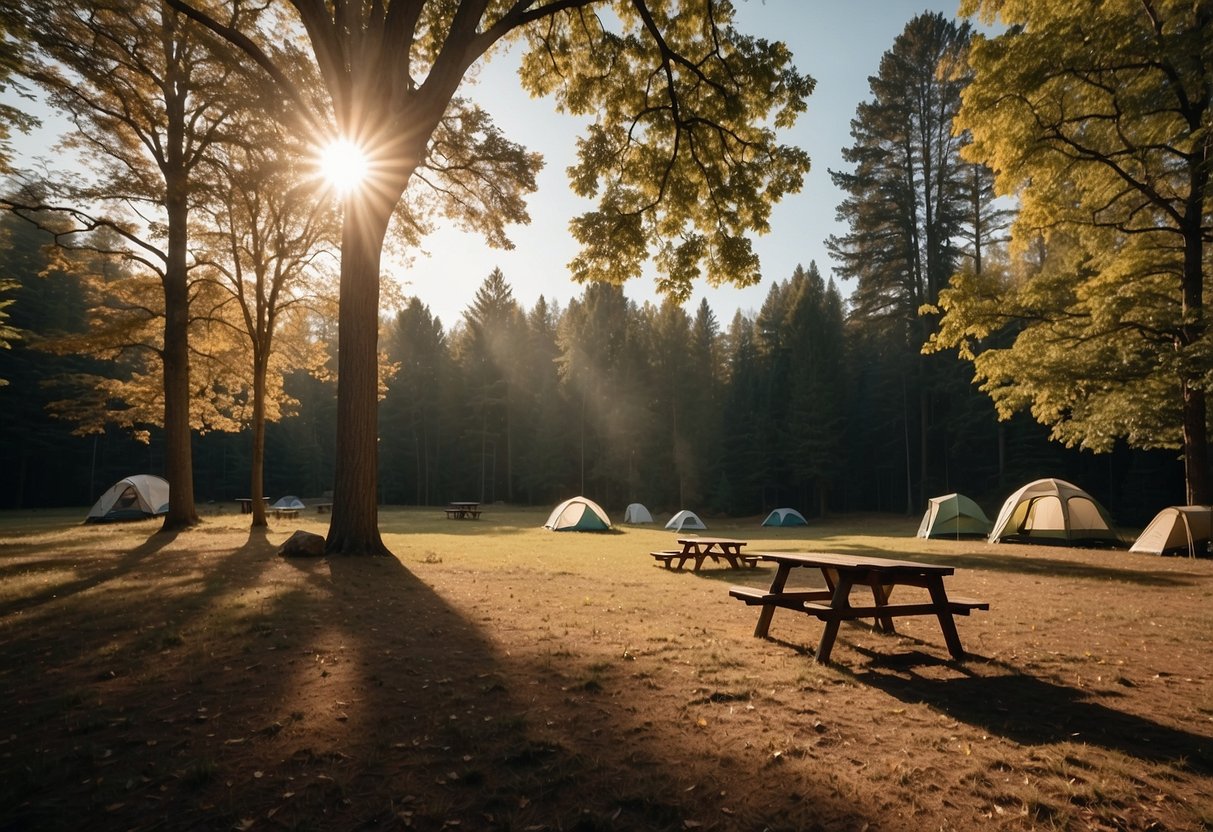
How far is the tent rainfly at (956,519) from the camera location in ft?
74.9

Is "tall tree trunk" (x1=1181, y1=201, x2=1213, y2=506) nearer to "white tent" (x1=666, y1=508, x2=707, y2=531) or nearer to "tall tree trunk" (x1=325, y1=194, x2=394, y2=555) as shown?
"tall tree trunk" (x1=325, y1=194, x2=394, y2=555)

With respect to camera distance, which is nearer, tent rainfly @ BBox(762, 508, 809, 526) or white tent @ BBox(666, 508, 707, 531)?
white tent @ BBox(666, 508, 707, 531)

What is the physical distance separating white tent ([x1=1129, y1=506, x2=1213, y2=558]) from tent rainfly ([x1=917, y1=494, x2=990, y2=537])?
24.0ft

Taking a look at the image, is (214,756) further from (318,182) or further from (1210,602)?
(318,182)

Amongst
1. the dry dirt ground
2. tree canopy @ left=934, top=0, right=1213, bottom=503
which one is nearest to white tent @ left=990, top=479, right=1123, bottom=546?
tree canopy @ left=934, top=0, right=1213, bottom=503

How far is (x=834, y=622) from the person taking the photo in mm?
5590

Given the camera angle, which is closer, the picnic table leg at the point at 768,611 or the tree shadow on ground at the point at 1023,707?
the tree shadow on ground at the point at 1023,707

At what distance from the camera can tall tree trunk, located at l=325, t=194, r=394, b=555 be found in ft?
34.8

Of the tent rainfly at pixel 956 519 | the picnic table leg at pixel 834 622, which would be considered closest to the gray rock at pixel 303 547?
A: the picnic table leg at pixel 834 622

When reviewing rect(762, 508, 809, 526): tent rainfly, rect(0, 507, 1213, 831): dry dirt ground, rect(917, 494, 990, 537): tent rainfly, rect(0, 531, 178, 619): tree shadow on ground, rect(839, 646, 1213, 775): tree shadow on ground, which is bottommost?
rect(762, 508, 809, 526): tent rainfly

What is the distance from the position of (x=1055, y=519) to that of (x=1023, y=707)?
1848 centimetres

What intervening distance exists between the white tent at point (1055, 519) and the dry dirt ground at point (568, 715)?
1274cm

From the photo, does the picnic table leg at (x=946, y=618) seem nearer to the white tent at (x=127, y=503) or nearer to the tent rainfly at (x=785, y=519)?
the tent rainfly at (x=785, y=519)

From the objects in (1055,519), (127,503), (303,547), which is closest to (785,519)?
(1055,519)
